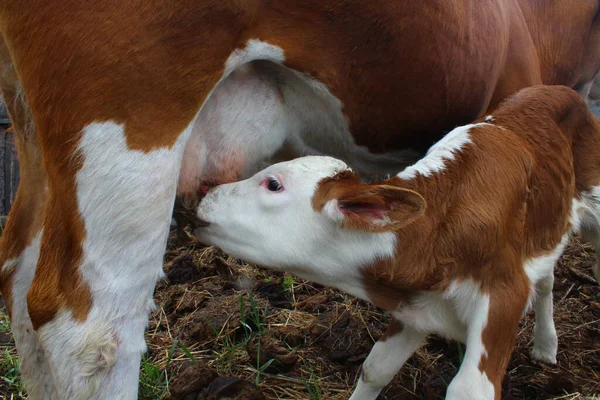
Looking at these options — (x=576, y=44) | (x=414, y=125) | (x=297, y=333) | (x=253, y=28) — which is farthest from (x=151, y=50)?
(x=576, y=44)

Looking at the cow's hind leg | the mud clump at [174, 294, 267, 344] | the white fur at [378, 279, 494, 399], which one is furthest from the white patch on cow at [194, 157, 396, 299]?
the mud clump at [174, 294, 267, 344]

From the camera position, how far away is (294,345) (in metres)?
3.97

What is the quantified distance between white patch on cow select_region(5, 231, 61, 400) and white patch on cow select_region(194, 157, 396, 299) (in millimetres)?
732

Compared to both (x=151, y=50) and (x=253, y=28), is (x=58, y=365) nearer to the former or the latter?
(x=151, y=50)

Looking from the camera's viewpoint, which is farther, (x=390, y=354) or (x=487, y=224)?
(x=390, y=354)

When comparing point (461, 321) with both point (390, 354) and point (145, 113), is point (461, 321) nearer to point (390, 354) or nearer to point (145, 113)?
point (390, 354)

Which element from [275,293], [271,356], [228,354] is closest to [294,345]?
[271,356]

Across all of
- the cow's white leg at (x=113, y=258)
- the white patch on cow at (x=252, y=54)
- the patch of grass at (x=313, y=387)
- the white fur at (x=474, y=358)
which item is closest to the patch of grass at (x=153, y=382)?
the patch of grass at (x=313, y=387)

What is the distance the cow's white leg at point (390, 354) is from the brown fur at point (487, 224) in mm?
311

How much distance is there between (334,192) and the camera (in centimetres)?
282

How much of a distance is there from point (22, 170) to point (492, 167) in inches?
81.2

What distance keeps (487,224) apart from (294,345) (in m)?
1.61

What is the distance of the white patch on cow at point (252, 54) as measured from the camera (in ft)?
7.81

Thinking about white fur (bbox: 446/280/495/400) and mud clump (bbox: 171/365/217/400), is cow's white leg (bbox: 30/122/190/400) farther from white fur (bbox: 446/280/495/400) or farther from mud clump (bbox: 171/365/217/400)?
white fur (bbox: 446/280/495/400)
